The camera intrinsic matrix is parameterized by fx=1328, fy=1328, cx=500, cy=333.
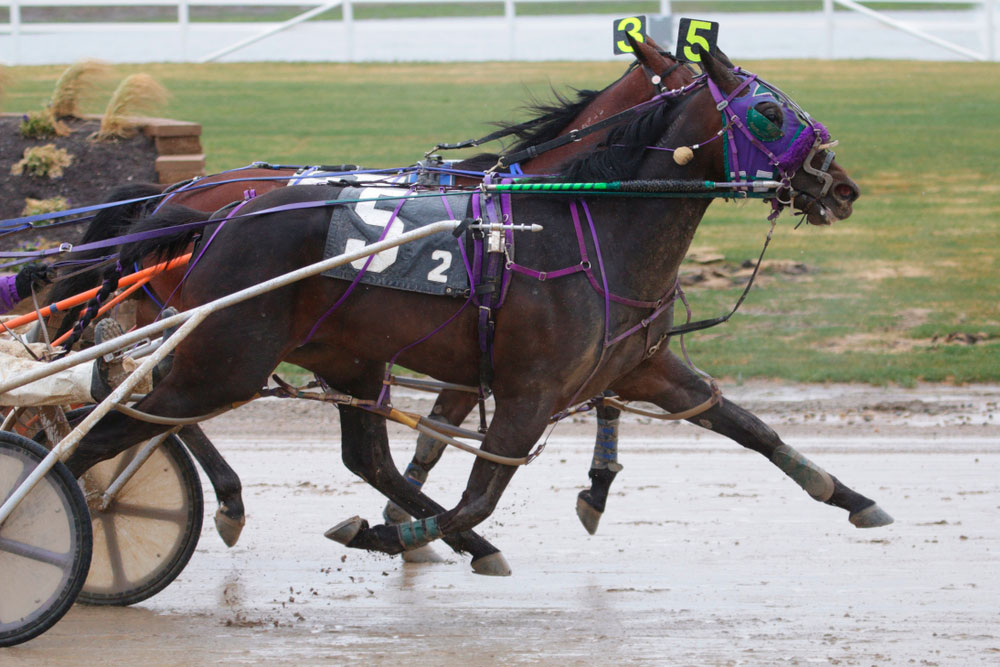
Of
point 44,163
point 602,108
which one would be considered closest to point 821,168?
point 602,108

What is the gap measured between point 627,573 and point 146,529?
78.9 inches

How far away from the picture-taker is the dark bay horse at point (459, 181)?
17.3ft

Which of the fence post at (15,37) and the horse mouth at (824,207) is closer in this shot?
the horse mouth at (824,207)

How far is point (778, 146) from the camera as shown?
15.8 feet

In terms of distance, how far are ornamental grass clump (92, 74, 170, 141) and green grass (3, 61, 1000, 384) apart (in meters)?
2.43

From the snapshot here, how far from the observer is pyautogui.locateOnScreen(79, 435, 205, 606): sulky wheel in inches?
210

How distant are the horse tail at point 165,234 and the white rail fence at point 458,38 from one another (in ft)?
53.6

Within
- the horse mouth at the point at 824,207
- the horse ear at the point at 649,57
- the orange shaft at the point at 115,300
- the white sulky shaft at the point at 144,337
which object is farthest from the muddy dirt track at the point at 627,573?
the horse ear at the point at 649,57

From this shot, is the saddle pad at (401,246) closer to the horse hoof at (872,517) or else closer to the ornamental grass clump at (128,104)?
the horse hoof at (872,517)

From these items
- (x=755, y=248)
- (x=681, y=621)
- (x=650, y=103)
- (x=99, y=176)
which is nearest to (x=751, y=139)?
(x=650, y=103)

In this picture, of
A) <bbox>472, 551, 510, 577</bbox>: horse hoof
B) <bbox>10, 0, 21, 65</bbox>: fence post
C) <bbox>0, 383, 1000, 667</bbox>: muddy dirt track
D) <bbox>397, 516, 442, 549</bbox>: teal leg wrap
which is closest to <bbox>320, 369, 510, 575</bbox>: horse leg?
Result: <bbox>472, 551, 510, 577</bbox>: horse hoof

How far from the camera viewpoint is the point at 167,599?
544 centimetres

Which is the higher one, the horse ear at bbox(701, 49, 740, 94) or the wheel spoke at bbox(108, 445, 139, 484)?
the horse ear at bbox(701, 49, 740, 94)

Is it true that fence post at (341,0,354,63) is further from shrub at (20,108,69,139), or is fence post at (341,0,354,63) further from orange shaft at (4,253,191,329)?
orange shaft at (4,253,191,329)
